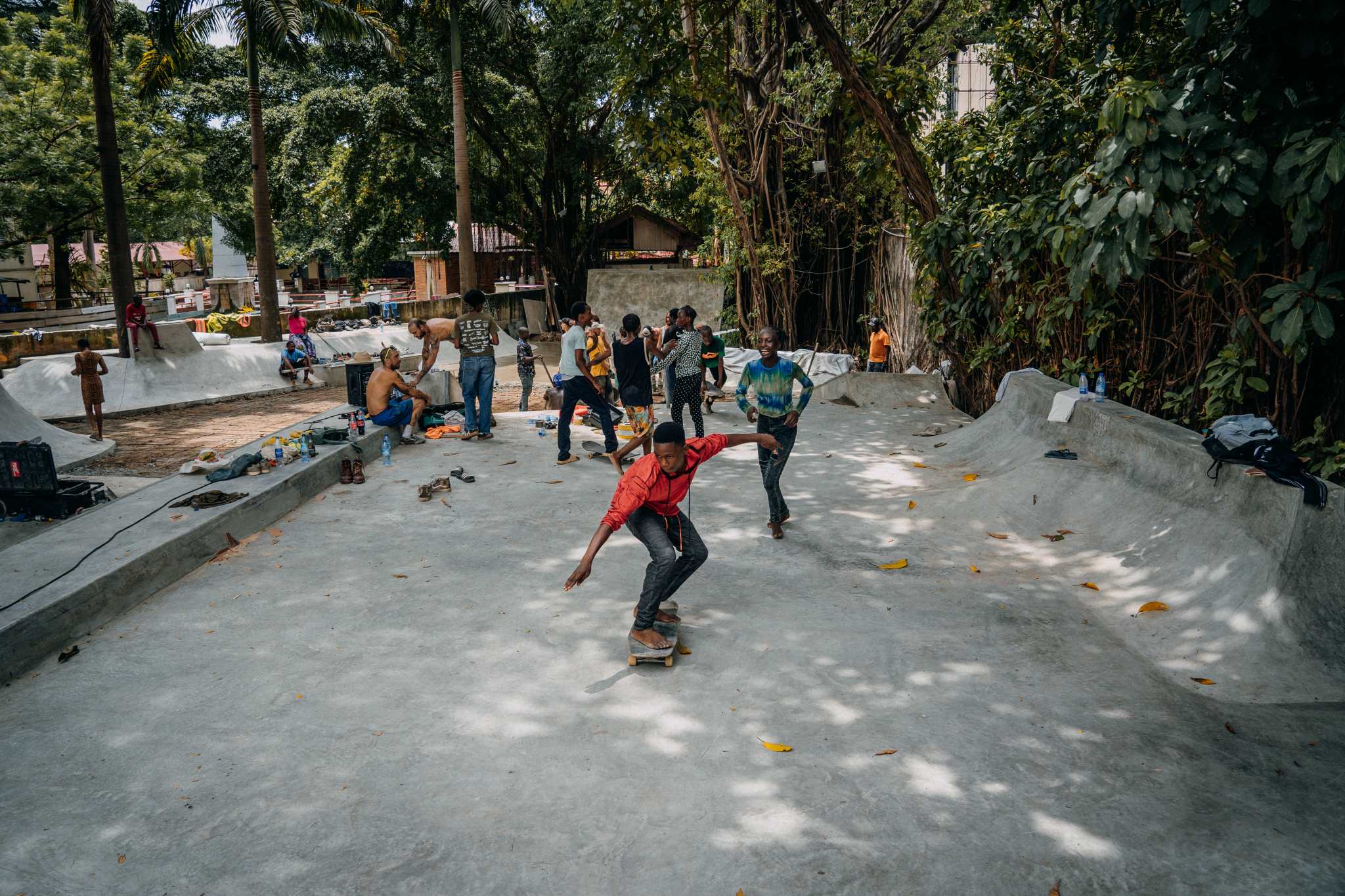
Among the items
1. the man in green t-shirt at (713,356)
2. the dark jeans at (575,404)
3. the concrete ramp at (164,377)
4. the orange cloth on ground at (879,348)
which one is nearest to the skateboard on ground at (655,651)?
the dark jeans at (575,404)

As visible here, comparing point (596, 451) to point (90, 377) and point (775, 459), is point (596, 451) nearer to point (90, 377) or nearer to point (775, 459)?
point (775, 459)

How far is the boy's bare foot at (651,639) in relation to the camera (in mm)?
5007

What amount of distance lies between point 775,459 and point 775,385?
59 centimetres

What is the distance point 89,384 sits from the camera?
12898mm

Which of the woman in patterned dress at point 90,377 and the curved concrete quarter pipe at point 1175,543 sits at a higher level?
the woman in patterned dress at point 90,377

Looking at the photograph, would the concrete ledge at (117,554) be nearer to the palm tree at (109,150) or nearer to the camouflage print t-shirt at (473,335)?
the camouflage print t-shirt at (473,335)

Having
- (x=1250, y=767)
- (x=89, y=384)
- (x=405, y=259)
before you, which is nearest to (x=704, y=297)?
(x=89, y=384)

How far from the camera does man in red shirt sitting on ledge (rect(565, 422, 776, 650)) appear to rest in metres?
4.84

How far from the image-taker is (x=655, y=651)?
4965 millimetres

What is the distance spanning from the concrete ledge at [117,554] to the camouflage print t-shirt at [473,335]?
2.73m

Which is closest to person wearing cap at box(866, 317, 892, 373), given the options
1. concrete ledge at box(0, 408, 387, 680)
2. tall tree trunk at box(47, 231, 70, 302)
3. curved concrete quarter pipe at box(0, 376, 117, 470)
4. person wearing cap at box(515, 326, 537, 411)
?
person wearing cap at box(515, 326, 537, 411)

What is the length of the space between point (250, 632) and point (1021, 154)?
934cm

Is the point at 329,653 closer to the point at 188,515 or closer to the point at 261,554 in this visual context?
the point at 261,554

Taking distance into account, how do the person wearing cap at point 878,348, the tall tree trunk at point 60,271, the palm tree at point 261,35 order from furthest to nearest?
the tall tree trunk at point 60,271, the palm tree at point 261,35, the person wearing cap at point 878,348
